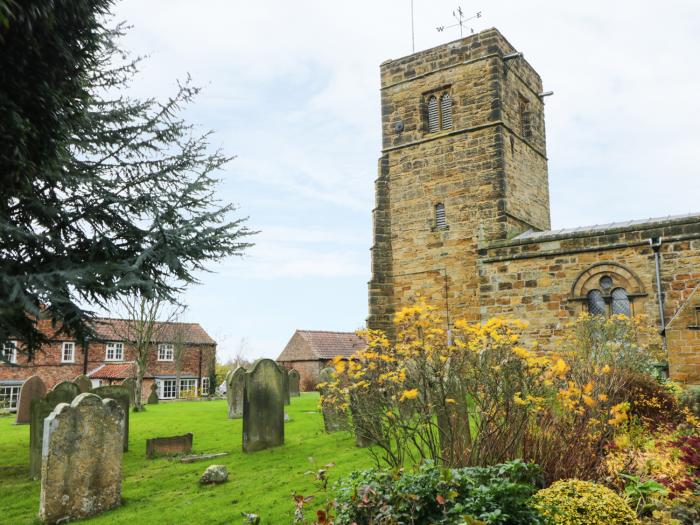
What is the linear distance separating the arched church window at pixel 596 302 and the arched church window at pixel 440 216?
5.47 m

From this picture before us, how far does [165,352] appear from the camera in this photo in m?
40.1

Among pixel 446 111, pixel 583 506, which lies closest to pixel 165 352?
pixel 446 111

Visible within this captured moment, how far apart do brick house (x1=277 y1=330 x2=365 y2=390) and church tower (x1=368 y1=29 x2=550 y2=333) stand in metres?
18.3

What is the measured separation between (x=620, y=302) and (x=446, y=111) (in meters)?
9.01

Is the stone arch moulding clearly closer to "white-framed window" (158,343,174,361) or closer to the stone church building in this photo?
the stone church building

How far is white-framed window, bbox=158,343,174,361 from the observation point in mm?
39750

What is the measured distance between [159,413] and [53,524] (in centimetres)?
1434

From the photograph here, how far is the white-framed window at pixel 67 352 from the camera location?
36531 millimetres

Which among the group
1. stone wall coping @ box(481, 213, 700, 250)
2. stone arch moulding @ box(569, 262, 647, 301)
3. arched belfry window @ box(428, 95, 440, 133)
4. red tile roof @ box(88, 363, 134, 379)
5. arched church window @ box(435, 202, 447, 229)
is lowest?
red tile roof @ box(88, 363, 134, 379)

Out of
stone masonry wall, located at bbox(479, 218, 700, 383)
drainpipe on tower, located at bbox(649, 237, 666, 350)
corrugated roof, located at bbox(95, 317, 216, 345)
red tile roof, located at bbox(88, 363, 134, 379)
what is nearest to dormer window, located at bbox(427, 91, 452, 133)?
stone masonry wall, located at bbox(479, 218, 700, 383)

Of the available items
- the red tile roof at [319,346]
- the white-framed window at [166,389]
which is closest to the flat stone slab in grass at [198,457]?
the red tile roof at [319,346]

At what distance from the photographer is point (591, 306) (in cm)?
1694

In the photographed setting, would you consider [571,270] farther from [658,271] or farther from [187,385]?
[187,385]

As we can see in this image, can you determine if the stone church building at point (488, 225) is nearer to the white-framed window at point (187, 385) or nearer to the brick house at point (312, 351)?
the brick house at point (312, 351)
